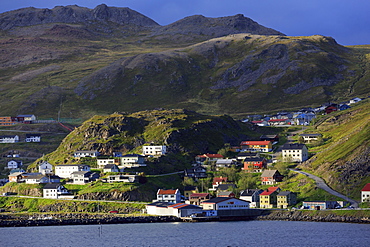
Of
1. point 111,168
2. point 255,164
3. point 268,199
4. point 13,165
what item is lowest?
point 268,199

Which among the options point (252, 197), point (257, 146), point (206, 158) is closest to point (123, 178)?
point (206, 158)

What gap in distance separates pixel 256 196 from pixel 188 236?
34596 mm

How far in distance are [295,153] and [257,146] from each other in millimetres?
19562

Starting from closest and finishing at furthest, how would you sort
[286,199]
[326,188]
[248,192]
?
[286,199], [326,188], [248,192]

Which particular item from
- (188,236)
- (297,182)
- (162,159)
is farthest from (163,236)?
(162,159)

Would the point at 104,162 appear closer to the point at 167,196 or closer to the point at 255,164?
the point at 167,196

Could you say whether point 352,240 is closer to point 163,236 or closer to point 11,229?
point 163,236

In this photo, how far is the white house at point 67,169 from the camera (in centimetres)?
15588

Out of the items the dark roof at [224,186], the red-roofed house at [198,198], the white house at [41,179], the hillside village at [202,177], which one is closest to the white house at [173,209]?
the hillside village at [202,177]

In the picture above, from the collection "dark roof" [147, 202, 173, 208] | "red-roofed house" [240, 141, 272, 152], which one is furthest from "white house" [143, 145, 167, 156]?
"dark roof" [147, 202, 173, 208]

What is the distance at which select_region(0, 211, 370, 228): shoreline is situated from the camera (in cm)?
11523

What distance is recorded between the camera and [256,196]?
132000 mm

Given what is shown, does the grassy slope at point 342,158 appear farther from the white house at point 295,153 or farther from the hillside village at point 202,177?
the hillside village at point 202,177

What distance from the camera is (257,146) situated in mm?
177750
